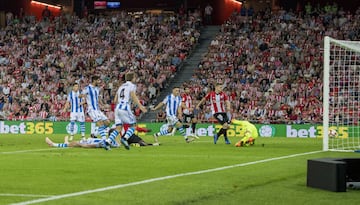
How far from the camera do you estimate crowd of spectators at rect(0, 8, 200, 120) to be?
137 feet

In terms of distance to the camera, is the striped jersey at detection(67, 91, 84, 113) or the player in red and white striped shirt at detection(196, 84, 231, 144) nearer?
the player in red and white striped shirt at detection(196, 84, 231, 144)

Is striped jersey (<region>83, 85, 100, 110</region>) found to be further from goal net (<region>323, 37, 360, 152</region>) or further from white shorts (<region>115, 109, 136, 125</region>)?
goal net (<region>323, 37, 360, 152</region>)

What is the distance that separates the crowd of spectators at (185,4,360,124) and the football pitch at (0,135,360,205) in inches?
755

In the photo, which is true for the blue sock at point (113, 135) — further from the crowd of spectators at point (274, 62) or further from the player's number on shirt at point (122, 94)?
the crowd of spectators at point (274, 62)

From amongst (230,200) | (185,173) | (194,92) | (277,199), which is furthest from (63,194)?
(194,92)

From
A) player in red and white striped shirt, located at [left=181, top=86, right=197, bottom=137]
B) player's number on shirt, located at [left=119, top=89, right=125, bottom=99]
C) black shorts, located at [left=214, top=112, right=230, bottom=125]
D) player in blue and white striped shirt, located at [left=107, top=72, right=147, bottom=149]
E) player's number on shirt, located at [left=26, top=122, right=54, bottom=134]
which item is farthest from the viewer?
player's number on shirt, located at [left=26, top=122, right=54, bottom=134]

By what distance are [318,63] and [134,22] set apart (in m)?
14.9

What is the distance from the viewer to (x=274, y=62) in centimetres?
3912

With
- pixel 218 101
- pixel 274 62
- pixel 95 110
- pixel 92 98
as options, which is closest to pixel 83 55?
pixel 274 62

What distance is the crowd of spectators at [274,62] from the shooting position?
3600cm

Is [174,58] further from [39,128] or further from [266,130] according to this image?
[266,130]

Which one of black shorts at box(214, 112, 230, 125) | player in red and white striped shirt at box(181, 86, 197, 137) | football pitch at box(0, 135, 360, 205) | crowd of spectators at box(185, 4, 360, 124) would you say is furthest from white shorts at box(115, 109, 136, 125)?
crowd of spectators at box(185, 4, 360, 124)

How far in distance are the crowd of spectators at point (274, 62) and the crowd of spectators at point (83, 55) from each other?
275 cm

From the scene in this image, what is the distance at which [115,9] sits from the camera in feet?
172
